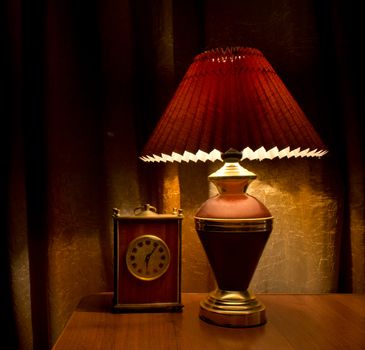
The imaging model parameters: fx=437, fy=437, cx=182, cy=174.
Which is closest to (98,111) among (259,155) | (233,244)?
(259,155)

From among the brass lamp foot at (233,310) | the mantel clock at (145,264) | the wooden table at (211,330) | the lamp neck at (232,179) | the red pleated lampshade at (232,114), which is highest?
the red pleated lampshade at (232,114)

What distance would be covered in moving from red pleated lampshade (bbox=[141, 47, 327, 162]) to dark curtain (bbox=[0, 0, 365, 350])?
0.33m

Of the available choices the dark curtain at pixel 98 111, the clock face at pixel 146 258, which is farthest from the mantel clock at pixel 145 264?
the dark curtain at pixel 98 111

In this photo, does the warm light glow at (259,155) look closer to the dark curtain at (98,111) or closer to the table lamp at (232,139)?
the table lamp at (232,139)

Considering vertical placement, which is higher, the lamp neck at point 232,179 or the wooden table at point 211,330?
the lamp neck at point 232,179

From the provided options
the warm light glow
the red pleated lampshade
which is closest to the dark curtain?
the warm light glow

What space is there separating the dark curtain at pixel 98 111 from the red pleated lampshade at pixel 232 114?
327 millimetres

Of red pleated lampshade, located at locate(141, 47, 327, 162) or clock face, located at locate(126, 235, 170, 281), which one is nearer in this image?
red pleated lampshade, located at locate(141, 47, 327, 162)

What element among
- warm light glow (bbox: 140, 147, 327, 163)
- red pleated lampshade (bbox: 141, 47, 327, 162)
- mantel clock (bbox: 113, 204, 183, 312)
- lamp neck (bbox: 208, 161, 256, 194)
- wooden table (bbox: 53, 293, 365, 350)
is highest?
red pleated lampshade (bbox: 141, 47, 327, 162)

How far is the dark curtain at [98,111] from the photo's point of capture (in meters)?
1.13

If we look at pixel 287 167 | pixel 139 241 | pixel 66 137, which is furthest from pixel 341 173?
pixel 66 137

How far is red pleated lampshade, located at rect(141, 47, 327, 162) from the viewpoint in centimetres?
81

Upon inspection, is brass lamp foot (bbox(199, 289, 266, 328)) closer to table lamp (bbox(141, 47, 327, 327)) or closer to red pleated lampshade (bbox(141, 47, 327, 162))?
table lamp (bbox(141, 47, 327, 327))

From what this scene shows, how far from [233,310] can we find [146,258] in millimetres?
217
